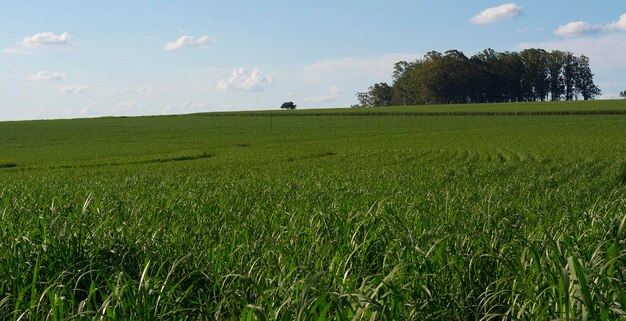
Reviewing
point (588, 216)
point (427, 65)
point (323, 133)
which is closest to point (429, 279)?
point (588, 216)

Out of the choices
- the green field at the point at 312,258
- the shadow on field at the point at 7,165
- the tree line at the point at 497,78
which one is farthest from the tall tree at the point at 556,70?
the green field at the point at 312,258

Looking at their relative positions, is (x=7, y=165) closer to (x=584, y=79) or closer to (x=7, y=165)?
(x=7, y=165)

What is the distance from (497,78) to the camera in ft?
465

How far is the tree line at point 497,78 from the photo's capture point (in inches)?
5517

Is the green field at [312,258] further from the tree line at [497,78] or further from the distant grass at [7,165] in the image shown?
the tree line at [497,78]

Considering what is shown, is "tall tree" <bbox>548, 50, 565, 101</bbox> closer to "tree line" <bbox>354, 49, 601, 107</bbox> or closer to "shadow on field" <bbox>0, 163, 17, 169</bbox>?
"tree line" <bbox>354, 49, 601, 107</bbox>

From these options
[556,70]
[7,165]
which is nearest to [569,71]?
[556,70]

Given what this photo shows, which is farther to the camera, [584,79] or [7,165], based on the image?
[584,79]

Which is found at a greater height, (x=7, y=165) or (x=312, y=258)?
(x=312, y=258)

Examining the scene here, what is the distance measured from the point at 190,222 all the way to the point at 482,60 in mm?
148564

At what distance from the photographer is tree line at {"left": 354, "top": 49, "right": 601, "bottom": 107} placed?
140125mm

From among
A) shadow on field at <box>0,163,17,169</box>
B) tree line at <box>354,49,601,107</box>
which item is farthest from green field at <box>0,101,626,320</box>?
tree line at <box>354,49,601,107</box>

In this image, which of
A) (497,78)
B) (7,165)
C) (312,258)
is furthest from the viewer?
(497,78)

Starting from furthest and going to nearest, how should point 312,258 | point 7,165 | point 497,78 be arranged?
point 497,78 → point 7,165 → point 312,258
